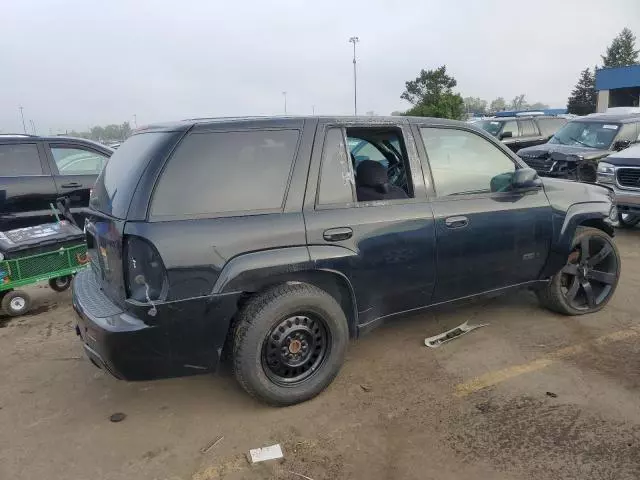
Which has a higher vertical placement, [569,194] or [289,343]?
[569,194]

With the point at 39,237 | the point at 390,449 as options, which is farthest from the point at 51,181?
the point at 390,449

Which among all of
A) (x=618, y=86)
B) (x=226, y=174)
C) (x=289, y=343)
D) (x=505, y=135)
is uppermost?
(x=618, y=86)

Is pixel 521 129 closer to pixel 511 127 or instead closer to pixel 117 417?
pixel 511 127

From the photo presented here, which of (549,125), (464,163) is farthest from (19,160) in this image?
(549,125)

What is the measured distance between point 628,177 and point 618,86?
42822 millimetres

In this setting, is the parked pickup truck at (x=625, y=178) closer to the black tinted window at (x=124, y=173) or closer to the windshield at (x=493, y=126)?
the windshield at (x=493, y=126)

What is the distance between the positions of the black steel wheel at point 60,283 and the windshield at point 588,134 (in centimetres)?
941

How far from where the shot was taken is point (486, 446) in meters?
2.77

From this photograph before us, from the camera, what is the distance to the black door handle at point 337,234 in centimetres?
312

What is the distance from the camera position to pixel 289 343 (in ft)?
10.3

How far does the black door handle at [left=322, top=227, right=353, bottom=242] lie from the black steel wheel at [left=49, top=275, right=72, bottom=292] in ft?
13.2

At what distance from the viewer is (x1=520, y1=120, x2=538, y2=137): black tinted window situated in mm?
14879

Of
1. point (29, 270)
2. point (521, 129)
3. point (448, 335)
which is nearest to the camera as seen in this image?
point (448, 335)

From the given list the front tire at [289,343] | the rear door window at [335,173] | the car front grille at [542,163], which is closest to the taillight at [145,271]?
the front tire at [289,343]
